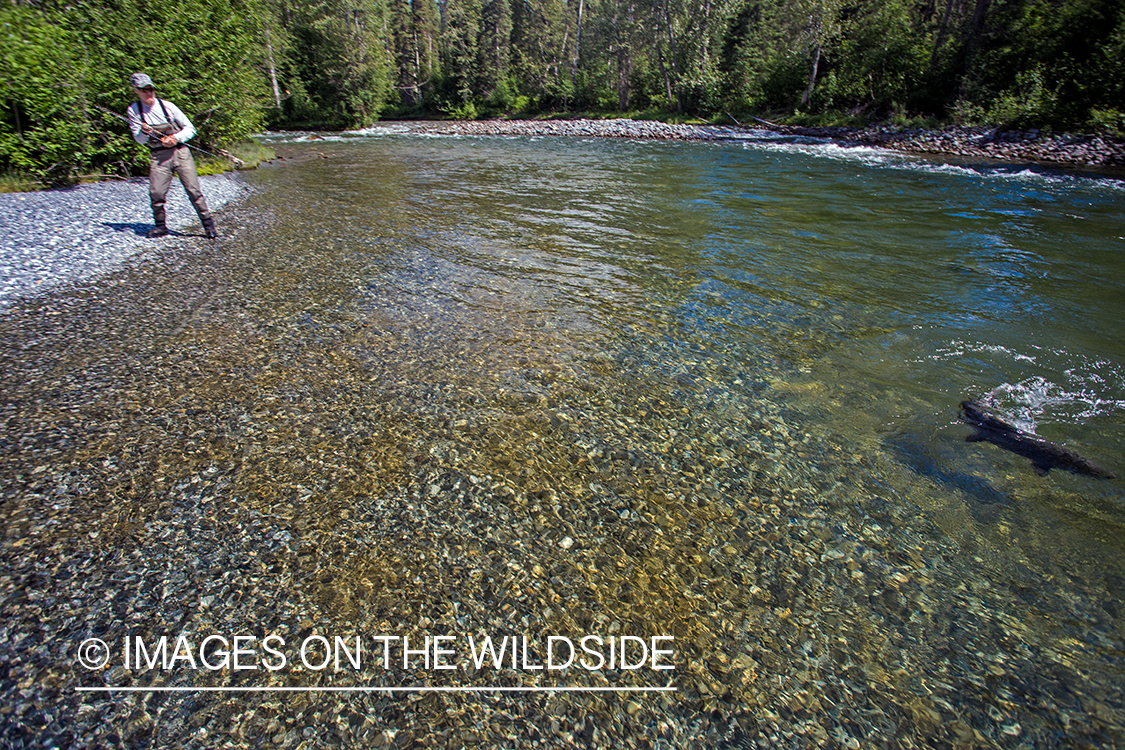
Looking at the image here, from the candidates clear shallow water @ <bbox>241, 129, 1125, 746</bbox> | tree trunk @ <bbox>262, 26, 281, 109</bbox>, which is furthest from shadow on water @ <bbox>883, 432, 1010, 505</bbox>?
tree trunk @ <bbox>262, 26, 281, 109</bbox>

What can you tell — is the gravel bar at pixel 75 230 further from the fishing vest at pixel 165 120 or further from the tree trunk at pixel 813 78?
the tree trunk at pixel 813 78

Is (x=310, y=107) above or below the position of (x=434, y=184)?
above

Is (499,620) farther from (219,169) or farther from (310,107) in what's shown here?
(310,107)

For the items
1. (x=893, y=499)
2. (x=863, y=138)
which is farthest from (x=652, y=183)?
(x=863, y=138)

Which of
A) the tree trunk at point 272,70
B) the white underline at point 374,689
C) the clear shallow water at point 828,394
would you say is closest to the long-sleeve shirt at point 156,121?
the clear shallow water at point 828,394

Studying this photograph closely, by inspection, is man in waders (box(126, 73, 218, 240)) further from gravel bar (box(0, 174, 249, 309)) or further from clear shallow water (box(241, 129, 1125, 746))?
clear shallow water (box(241, 129, 1125, 746))

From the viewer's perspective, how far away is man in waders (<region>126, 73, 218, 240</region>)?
31.0 ft

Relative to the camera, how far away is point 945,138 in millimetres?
30094

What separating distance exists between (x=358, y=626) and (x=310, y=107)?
6253cm

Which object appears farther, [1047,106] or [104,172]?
[1047,106]

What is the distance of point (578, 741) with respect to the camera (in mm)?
2771

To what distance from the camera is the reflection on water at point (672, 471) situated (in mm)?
3111
